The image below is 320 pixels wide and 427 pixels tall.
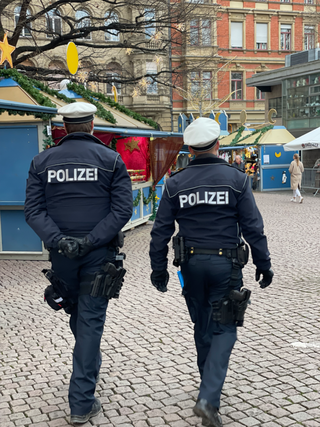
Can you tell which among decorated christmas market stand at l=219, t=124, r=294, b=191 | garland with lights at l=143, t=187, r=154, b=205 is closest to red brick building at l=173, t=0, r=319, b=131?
decorated christmas market stand at l=219, t=124, r=294, b=191

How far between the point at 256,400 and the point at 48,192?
189cm

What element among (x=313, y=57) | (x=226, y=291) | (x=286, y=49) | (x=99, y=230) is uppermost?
(x=286, y=49)

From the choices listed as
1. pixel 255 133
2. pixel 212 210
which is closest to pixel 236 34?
pixel 255 133

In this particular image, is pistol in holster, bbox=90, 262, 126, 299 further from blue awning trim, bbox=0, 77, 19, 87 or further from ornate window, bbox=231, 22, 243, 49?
ornate window, bbox=231, 22, 243, 49

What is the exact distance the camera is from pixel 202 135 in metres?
3.43

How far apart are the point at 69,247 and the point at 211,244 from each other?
839mm

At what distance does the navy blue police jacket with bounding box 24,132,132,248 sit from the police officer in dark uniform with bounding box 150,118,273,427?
1.00ft

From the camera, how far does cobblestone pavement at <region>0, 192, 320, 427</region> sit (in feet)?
11.4

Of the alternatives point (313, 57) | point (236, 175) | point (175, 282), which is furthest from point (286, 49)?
point (236, 175)

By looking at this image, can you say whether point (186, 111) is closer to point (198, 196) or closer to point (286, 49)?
point (286, 49)

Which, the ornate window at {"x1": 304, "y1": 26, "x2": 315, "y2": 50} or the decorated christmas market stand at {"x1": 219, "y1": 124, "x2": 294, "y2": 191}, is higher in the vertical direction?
the ornate window at {"x1": 304, "y1": 26, "x2": 315, "y2": 50}

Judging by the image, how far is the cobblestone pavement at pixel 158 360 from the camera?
3.46m

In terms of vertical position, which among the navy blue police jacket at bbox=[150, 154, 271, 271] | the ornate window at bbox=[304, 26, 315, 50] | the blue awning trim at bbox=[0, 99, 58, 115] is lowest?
the navy blue police jacket at bbox=[150, 154, 271, 271]

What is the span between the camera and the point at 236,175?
11.1ft
